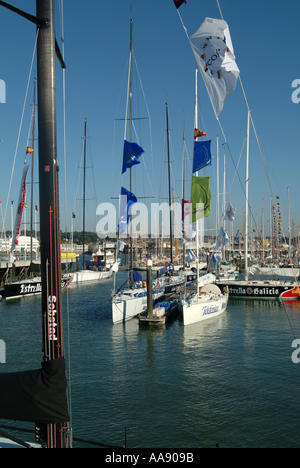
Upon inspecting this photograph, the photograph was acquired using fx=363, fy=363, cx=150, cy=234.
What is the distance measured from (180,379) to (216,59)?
1087 centimetres

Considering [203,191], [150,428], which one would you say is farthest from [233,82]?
[203,191]

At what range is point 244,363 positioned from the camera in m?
15.4

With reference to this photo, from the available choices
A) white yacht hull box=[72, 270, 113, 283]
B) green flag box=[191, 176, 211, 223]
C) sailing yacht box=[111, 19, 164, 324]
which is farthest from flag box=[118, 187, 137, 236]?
white yacht hull box=[72, 270, 113, 283]

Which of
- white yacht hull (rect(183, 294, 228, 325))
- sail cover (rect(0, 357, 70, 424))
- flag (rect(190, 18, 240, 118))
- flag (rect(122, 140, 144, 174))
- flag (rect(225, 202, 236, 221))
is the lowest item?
white yacht hull (rect(183, 294, 228, 325))

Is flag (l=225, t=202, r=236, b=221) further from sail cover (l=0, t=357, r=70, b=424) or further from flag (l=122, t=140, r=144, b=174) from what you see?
sail cover (l=0, t=357, r=70, b=424)

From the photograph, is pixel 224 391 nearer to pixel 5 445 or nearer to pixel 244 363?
pixel 244 363

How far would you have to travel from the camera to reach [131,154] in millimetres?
21641

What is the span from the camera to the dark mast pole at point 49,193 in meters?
4.46

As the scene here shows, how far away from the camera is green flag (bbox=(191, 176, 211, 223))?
1922cm

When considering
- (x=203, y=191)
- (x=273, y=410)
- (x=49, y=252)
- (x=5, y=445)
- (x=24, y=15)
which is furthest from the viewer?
(x=203, y=191)

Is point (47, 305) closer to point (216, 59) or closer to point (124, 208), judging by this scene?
point (216, 59)

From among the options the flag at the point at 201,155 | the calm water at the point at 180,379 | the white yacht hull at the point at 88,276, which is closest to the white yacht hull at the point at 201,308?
the calm water at the point at 180,379

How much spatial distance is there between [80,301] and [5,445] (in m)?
28.1

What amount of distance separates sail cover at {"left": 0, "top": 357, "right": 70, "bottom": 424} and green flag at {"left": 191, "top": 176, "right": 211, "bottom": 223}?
50.8 feet
